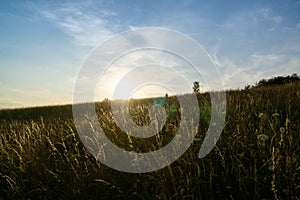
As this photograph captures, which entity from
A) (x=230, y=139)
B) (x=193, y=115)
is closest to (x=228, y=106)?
(x=193, y=115)

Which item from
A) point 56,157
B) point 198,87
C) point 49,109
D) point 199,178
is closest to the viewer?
point 199,178

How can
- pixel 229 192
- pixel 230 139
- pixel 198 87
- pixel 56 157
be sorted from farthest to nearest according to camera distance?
pixel 198 87 → pixel 56 157 → pixel 230 139 → pixel 229 192

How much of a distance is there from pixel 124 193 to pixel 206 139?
5.39 ft

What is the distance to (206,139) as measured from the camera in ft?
15.2

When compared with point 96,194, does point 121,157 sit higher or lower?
higher

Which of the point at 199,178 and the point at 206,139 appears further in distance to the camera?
the point at 206,139

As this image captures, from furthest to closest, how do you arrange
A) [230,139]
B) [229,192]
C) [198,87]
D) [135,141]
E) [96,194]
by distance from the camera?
[198,87], [135,141], [230,139], [96,194], [229,192]

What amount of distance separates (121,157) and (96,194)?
0.88m

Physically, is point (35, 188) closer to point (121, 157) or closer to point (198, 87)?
point (121, 157)

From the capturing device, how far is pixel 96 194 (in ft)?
13.0

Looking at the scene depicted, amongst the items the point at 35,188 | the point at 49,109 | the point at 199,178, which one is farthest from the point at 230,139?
the point at 49,109

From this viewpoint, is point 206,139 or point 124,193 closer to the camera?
point 124,193

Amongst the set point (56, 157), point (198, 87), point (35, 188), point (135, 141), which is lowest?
point (35, 188)

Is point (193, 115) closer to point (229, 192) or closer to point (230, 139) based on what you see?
point (230, 139)
